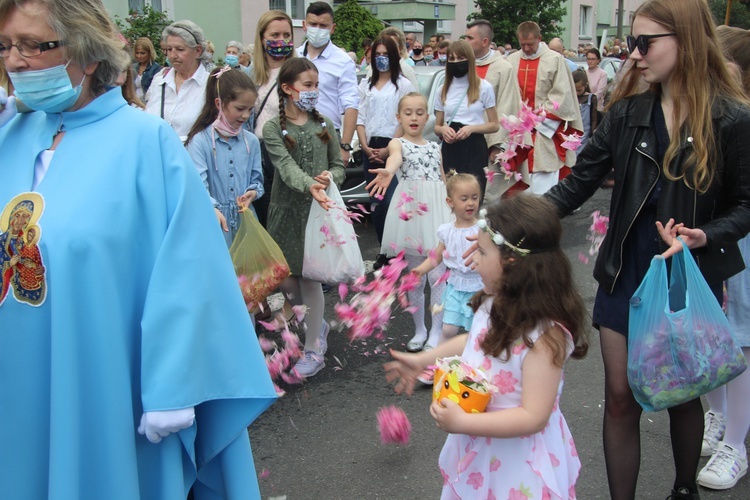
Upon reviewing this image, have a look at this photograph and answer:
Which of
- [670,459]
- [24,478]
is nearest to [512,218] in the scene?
[24,478]

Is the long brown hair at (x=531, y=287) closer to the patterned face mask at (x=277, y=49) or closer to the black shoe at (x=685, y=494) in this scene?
the black shoe at (x=685, y=494)

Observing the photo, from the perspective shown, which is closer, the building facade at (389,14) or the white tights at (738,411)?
the white tights at (738,411)

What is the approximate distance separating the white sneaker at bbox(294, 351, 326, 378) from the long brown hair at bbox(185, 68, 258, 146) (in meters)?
1.51

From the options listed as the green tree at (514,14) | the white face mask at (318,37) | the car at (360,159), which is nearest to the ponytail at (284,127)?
the white face mask at (318,37)

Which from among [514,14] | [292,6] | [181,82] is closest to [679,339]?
[181,82]

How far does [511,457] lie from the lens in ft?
8.57

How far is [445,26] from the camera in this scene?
35.8 m

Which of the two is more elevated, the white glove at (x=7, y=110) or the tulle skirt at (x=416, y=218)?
the white glove at (x=7, y=110)

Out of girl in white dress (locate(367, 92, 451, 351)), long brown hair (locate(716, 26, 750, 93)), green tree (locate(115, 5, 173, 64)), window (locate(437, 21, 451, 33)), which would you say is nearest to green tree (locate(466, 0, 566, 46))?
window (locate(437, 21, 451, 33))

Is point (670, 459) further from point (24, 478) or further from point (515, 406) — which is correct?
point (24, 478)

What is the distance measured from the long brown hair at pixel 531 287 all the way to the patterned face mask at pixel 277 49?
395 centimetres

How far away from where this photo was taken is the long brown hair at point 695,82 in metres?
2.94

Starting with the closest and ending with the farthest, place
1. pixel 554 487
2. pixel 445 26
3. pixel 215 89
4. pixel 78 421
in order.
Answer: pixel 78 421
pixel 554 487
pixel 215 89
pixel 445 26

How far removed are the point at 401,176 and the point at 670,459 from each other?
2699mm
